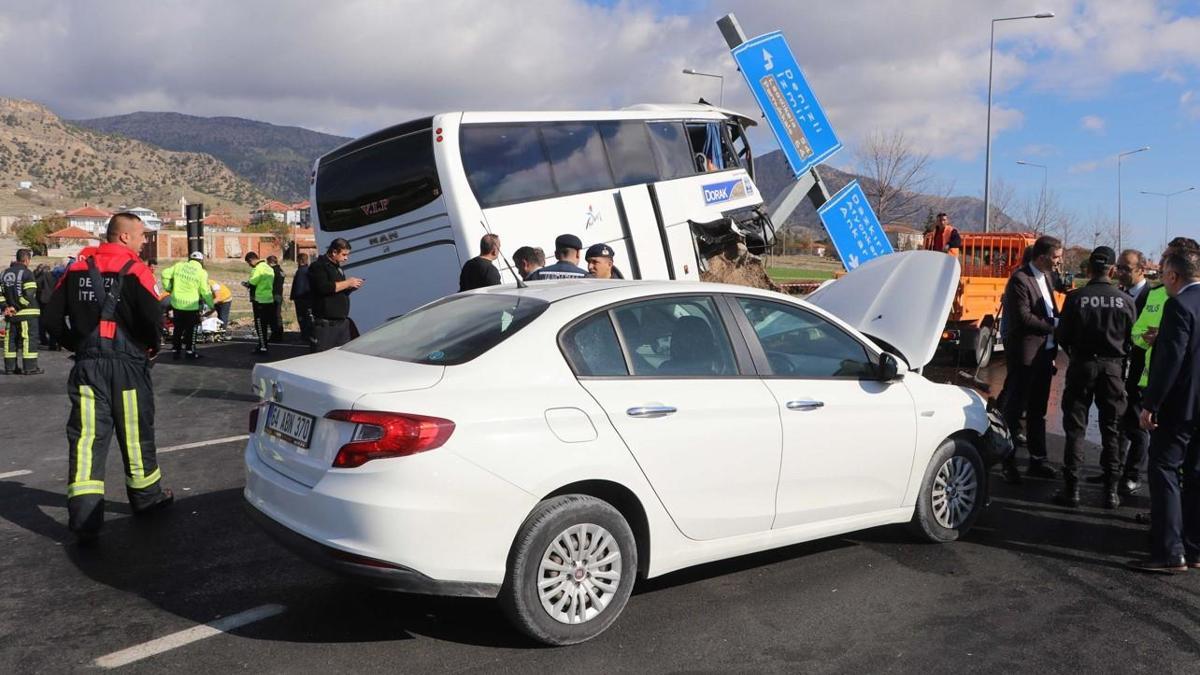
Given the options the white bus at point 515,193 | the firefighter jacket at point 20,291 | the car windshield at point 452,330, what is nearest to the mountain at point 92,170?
the firefighter jacket at point 20,291

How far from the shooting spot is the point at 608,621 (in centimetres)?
410

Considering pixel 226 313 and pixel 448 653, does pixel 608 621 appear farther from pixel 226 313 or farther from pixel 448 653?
pixel 226 313

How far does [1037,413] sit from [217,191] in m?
176

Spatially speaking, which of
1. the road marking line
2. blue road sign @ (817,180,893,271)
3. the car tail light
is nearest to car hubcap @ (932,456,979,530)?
the car tail light

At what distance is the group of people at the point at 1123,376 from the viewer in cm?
513

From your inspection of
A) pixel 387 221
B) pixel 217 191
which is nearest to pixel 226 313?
pixel 387 221

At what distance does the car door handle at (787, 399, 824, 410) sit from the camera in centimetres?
465

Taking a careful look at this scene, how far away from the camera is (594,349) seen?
13.9ft

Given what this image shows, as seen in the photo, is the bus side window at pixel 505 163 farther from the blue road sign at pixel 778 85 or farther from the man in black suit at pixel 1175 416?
the man in black suit at pixel 1175 416

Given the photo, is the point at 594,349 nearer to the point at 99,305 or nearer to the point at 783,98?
the point at 99,305

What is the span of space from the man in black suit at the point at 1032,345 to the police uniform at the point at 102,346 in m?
6.28

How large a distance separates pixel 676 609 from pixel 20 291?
13506 mm

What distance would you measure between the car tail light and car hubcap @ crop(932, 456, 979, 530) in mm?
3199

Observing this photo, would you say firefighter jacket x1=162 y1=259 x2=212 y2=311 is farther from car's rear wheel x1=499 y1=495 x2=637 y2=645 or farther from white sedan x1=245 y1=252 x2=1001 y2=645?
car's rear wheel x1=499 y1=495 x2=637 y2=645
